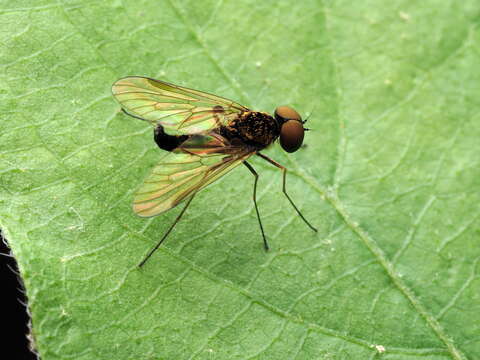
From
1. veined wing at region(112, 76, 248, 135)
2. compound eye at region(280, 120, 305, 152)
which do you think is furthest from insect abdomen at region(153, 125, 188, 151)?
compound eye at region(280, 120, 305, 152)

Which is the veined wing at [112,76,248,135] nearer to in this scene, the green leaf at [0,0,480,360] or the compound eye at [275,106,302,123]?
the green leaf at [0,0,480,360]

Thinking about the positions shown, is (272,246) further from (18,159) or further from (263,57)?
(18,159)

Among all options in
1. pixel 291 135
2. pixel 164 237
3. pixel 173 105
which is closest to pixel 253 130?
pixel 291 135

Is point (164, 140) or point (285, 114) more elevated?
point (164, 140)

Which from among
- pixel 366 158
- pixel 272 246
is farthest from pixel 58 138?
pixel 366 158

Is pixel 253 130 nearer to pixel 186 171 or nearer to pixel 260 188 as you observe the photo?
pixel 260 188
